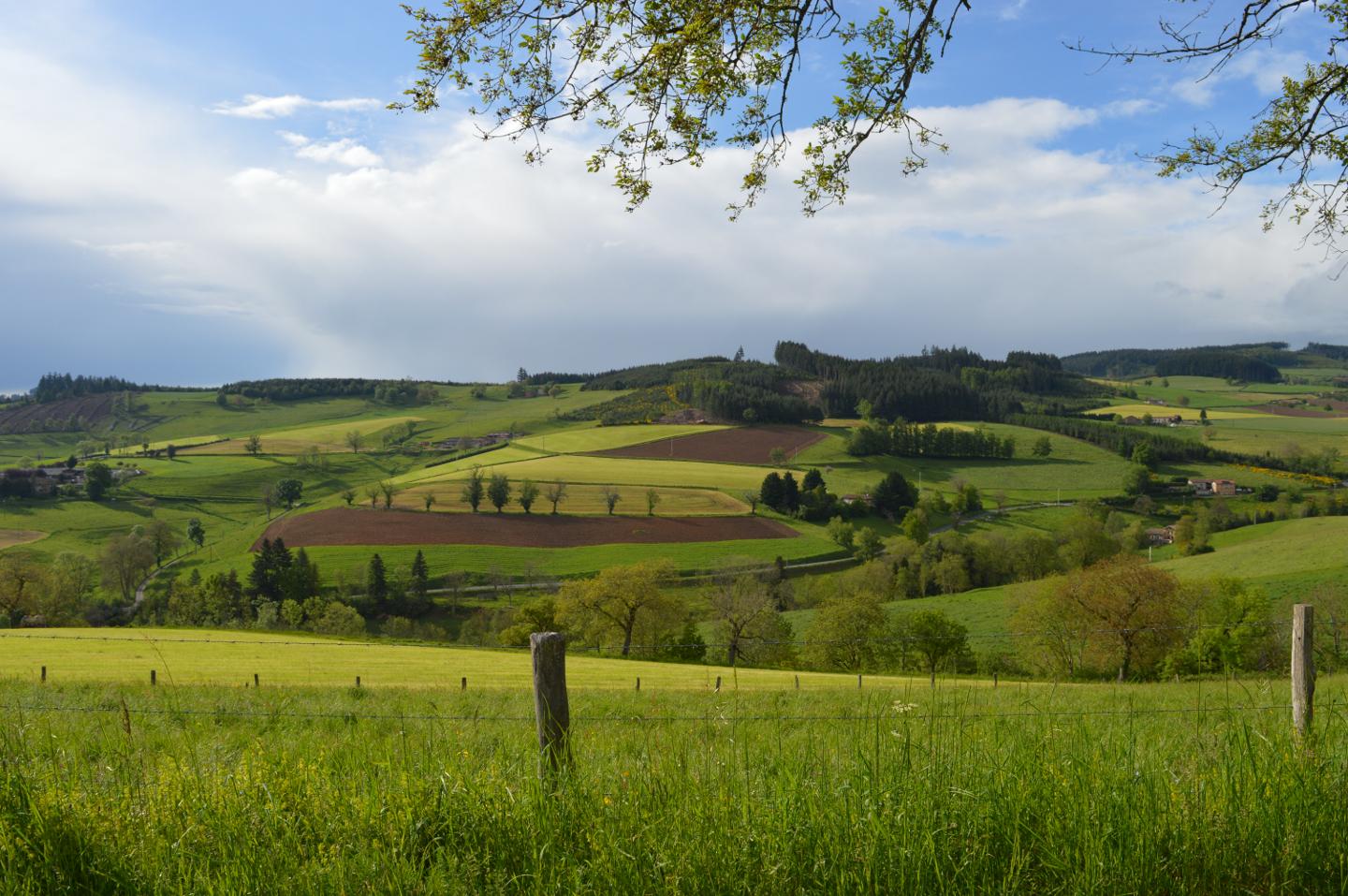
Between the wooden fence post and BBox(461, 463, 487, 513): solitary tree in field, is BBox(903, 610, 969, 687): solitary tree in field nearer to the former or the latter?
the wooden fence post

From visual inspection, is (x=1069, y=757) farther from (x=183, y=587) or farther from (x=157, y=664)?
(x=183, y=587)

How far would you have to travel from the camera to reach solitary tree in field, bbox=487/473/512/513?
106 metres

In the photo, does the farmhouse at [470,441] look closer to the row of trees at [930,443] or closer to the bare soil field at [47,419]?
the row of trees at [930,443]

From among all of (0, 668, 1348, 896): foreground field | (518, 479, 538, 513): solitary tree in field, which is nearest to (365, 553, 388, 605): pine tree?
(518, 479, 538, 513): solitary tree in field

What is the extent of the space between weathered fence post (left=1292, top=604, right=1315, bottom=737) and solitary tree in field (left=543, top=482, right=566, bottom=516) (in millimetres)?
101253

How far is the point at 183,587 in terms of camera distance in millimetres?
82875

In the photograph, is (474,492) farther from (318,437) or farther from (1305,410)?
(1305,410)

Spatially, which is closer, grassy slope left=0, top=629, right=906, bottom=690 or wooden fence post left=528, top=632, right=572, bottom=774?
wooden fence post left=528, top=632, right=572, bottom=774

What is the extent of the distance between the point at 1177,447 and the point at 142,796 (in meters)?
156

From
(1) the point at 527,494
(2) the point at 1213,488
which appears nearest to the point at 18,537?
(1) the point at 527,494

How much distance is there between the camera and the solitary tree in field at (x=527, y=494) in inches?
4154

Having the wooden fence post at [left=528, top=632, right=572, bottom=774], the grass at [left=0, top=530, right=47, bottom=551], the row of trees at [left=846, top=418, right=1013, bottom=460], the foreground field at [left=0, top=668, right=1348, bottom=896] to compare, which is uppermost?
the wooden fence post at [left=528, top=632, right=572, bottom=774]

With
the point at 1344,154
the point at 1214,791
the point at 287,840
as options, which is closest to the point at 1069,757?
the point at 1214,791

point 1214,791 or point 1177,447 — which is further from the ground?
point 1214,791
